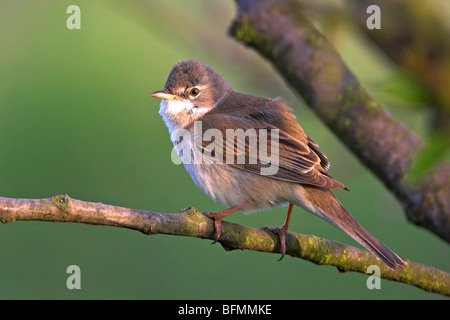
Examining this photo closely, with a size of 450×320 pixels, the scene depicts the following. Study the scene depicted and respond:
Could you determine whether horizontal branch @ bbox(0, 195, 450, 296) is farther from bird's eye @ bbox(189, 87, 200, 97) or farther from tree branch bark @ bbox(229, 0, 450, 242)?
bird's eye @ bbox(189, 87, 200, 97)

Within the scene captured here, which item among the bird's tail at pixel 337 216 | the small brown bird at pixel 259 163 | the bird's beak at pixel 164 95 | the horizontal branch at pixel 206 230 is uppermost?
the bird's beak at pixel 164 95

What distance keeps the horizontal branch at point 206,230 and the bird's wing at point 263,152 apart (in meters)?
0.56

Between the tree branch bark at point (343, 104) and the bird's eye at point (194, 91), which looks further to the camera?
the bird's eye at point (194, 91)

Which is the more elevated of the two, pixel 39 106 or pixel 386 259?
pixel 39 106

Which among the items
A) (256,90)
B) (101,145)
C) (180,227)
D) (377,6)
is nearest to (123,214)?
(180,227)

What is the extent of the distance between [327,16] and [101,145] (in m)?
4.43

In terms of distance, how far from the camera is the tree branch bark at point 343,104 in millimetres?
2678

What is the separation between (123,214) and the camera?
2.48 m

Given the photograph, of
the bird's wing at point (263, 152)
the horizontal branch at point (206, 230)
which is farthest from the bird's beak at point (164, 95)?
the horizontal branch at point (206, 230)

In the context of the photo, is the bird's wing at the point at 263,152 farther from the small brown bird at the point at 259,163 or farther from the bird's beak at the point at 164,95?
the bird's beak at the point at 164,95

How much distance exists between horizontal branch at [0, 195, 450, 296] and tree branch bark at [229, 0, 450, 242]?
0.49m

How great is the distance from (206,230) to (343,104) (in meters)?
1.00

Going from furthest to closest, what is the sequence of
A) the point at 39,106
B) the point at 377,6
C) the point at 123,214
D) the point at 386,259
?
the point at 39,106 < the point at 386,259 < the point at 123,214 < the point at 377,6

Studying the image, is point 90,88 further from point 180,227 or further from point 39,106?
point 180,227
